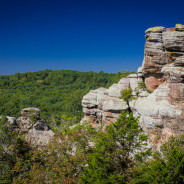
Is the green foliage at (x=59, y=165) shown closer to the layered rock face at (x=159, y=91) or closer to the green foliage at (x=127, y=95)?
the layered rock face at (x=159, y=91)

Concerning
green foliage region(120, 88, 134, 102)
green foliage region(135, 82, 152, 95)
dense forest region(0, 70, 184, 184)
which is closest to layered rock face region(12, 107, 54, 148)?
dense forest region(0, 70, 184, 184)

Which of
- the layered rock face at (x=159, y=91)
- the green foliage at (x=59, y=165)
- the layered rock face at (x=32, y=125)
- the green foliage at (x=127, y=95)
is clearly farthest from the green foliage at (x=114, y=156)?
the layered rock face at (x=32, y=125)

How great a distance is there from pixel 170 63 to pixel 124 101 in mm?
8047

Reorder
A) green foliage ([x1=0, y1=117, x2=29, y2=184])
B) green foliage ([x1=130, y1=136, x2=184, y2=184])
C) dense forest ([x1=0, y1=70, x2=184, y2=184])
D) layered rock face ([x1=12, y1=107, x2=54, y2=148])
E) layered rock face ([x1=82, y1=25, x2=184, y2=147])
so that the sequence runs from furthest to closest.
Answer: layered rock face ([x1=12, y1=107, x2=54, y2=148])
layered rock face ([x1=82, y1=25, x2=184, y2=147])
green foliage ([x1=0, y1=117, x2=29, y2=184])
dense forest ([x1=0, y1=70, x2=184, y2=184])
green foliage ([x1=130, y1=136, x2=184, y2=184])

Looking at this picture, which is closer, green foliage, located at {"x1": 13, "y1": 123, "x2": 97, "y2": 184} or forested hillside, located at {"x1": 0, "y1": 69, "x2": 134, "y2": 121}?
green foliage, located at {"x1": 13, "y1": 123, "x2": 97, "y2": 184}

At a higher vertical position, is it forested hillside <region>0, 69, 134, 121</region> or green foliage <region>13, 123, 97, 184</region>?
forested hillside <region>0, 69, 134, 121</region>

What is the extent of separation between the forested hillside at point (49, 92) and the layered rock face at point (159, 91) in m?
11.1

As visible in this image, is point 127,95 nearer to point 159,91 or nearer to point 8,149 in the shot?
point 159,91

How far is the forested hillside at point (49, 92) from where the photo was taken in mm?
49094

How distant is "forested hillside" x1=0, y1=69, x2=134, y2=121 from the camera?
49.1m

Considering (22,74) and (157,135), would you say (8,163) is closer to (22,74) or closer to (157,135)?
(157,135)

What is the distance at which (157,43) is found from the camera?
21.4 m

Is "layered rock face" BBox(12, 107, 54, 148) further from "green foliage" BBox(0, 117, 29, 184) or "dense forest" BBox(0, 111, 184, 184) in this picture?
"dense forest" BBox(0, 111, 184, 184)

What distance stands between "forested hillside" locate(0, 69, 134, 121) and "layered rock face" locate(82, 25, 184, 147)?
36.3ft
